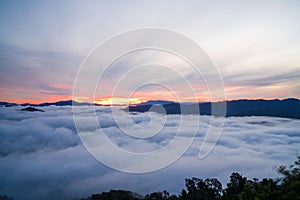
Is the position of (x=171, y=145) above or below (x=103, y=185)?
above

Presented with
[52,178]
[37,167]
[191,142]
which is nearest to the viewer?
[52,178]

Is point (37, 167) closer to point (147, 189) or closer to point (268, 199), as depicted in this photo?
point (147, 189)

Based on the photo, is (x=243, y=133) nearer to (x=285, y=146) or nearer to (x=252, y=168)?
(x=285, y=146)

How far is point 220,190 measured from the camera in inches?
1303

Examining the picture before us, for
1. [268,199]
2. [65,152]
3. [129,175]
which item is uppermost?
[268,199]

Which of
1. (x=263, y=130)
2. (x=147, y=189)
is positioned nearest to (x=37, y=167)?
(x=147, y=189)

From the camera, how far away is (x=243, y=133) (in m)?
190

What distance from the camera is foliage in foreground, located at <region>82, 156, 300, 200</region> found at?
14.4 m

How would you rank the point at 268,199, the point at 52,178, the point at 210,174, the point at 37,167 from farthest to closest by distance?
the point at 37,167 < the point at 52,178 < the point at 210,174 < the point at 268,199

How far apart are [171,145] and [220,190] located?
6260 inches

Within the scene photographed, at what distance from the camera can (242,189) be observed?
2925cm

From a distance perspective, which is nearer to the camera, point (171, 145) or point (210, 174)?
point (210, 174)

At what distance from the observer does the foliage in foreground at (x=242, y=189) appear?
14398 millimetres

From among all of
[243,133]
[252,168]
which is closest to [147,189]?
[252,168]
